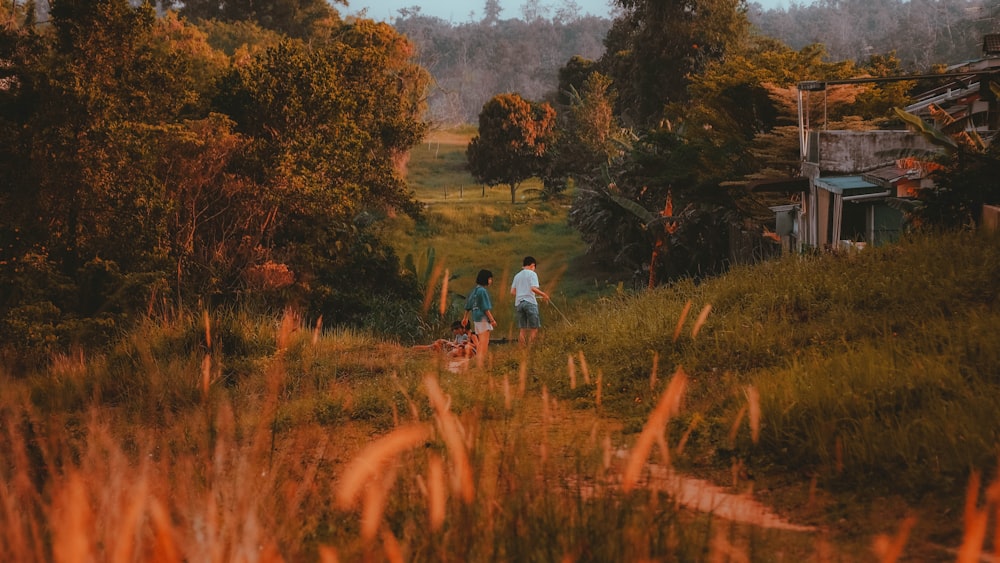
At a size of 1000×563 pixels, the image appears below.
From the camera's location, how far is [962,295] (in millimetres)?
9195

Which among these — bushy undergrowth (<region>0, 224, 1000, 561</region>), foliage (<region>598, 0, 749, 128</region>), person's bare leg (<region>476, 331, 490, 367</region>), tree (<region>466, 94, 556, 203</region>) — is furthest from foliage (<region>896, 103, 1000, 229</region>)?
tree (<region>466, 94, 556, 203</region>)

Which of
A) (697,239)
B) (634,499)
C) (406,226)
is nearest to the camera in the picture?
(634,499)

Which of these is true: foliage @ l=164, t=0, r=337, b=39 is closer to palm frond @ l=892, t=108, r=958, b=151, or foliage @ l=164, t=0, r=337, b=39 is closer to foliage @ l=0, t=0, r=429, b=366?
foliage @ l=0, t=0, r=429, b=366

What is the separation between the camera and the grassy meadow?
3932 millimetres

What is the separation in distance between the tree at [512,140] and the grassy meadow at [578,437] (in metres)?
37.3

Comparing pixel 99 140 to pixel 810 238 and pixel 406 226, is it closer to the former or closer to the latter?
pixel 810 238

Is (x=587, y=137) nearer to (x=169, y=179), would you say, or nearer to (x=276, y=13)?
(x=276, y=13)

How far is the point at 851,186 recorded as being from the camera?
18266 mm

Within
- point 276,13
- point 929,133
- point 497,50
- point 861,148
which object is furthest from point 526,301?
point 497,50

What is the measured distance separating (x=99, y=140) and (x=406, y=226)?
28.7 metres

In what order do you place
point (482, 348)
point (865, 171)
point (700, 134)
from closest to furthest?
point (482, 348) < point (865, 171) < point (700, 134)

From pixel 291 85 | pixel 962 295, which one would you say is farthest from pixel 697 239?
pixel 962 295

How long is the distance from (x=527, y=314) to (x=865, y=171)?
8445mm

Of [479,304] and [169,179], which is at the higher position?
[169,179]
